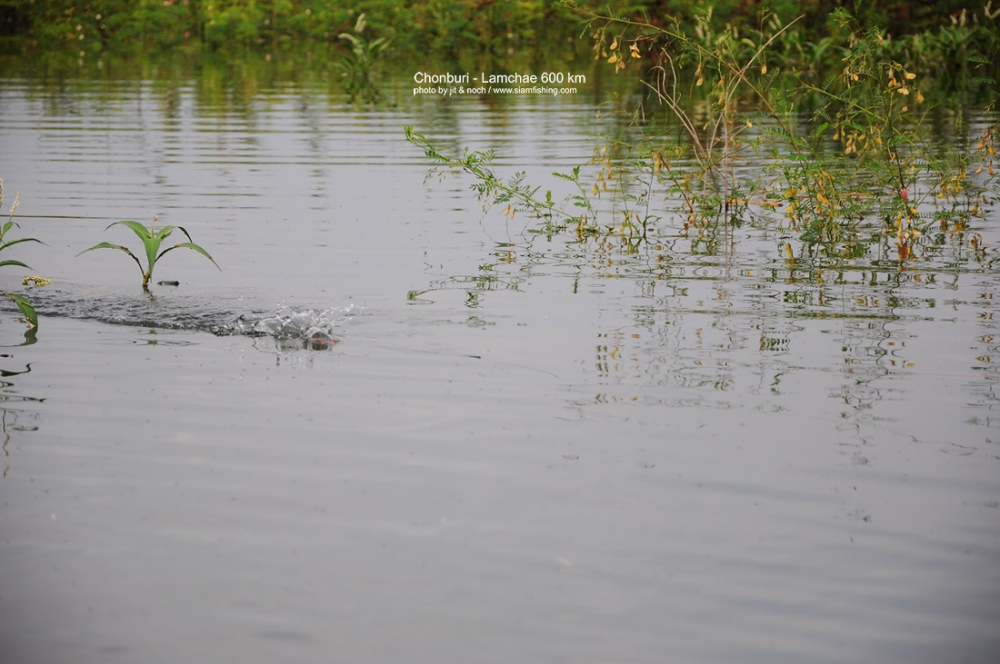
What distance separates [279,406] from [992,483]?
3420 millimetres

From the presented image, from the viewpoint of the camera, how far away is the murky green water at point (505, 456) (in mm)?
4254

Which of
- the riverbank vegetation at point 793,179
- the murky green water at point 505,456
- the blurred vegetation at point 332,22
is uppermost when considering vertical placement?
the blurred vegetation at point 332,22

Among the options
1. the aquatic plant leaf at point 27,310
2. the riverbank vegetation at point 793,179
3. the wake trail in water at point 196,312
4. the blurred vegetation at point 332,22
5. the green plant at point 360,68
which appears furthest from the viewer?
the blurred vegetation at point 332,22

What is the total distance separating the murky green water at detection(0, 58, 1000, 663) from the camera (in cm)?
425

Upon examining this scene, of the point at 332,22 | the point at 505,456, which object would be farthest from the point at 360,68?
the point at 505,456

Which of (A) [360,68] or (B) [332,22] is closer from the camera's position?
(A) [360,68]

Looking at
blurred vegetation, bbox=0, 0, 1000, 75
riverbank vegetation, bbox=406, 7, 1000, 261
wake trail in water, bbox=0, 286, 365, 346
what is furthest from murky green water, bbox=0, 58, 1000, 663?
blurred vegetation, bbox=0, 0, 1000, 75

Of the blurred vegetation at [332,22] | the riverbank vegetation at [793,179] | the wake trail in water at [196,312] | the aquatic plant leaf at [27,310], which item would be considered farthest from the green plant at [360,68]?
the aquatic plant leaf at [27,310]

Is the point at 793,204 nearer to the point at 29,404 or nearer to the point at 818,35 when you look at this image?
the point at 29,404

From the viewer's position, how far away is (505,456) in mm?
5727

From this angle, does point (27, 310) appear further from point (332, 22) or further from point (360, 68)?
point (332, 22)

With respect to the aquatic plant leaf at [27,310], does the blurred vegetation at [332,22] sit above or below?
above

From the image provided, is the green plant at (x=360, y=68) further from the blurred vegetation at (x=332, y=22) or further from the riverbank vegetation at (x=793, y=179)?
the riverbank vegetation at (x=793, y=179)

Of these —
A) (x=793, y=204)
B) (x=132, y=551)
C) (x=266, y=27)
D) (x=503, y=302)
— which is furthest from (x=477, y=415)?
(x=266, y=27)
